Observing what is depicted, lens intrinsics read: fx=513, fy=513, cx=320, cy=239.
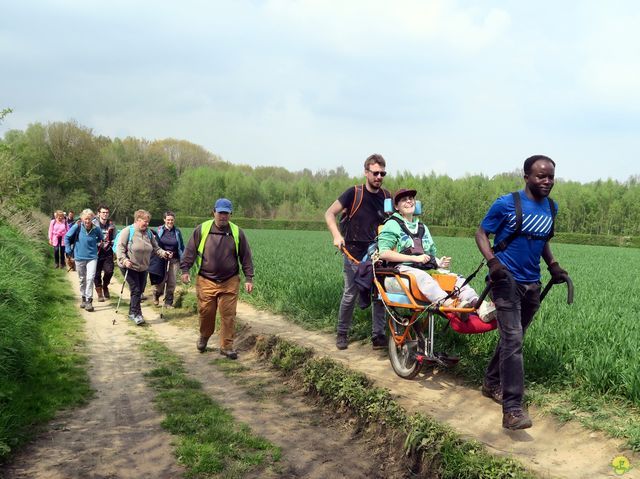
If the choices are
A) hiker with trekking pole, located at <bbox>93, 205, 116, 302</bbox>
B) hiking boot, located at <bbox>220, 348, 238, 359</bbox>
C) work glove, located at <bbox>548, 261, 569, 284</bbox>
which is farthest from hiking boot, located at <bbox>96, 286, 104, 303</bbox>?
work glove, located at <bbox>548, 261, 569, 284</bbox>

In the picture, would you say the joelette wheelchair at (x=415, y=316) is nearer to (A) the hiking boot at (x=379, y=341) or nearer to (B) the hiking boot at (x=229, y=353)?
(A) the hiking boot at (x=379, y=341)

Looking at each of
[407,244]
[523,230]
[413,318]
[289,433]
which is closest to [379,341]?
[413,318]

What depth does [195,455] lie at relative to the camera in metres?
4.09

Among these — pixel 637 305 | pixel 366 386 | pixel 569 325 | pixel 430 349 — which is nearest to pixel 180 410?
pixel 366 386

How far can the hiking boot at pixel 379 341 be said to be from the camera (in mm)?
6834

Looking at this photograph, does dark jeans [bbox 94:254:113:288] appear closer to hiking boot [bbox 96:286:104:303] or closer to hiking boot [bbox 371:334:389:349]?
hiking boot [bbox 96:286:104:303]

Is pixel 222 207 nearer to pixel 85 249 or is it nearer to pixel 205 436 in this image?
pixel 205 436

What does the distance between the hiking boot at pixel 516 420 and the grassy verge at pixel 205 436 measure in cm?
188

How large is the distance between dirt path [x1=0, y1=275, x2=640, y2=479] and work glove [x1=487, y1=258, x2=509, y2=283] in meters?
1.34

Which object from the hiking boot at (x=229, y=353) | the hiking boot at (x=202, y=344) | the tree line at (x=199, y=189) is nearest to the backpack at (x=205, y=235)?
the hiking boot at (x=202, y=344)

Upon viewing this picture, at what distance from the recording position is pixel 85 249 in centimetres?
1084

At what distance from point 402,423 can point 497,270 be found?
163 cm

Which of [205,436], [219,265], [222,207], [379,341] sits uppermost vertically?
[222,207]

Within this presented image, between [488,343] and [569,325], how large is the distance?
3.42ft
